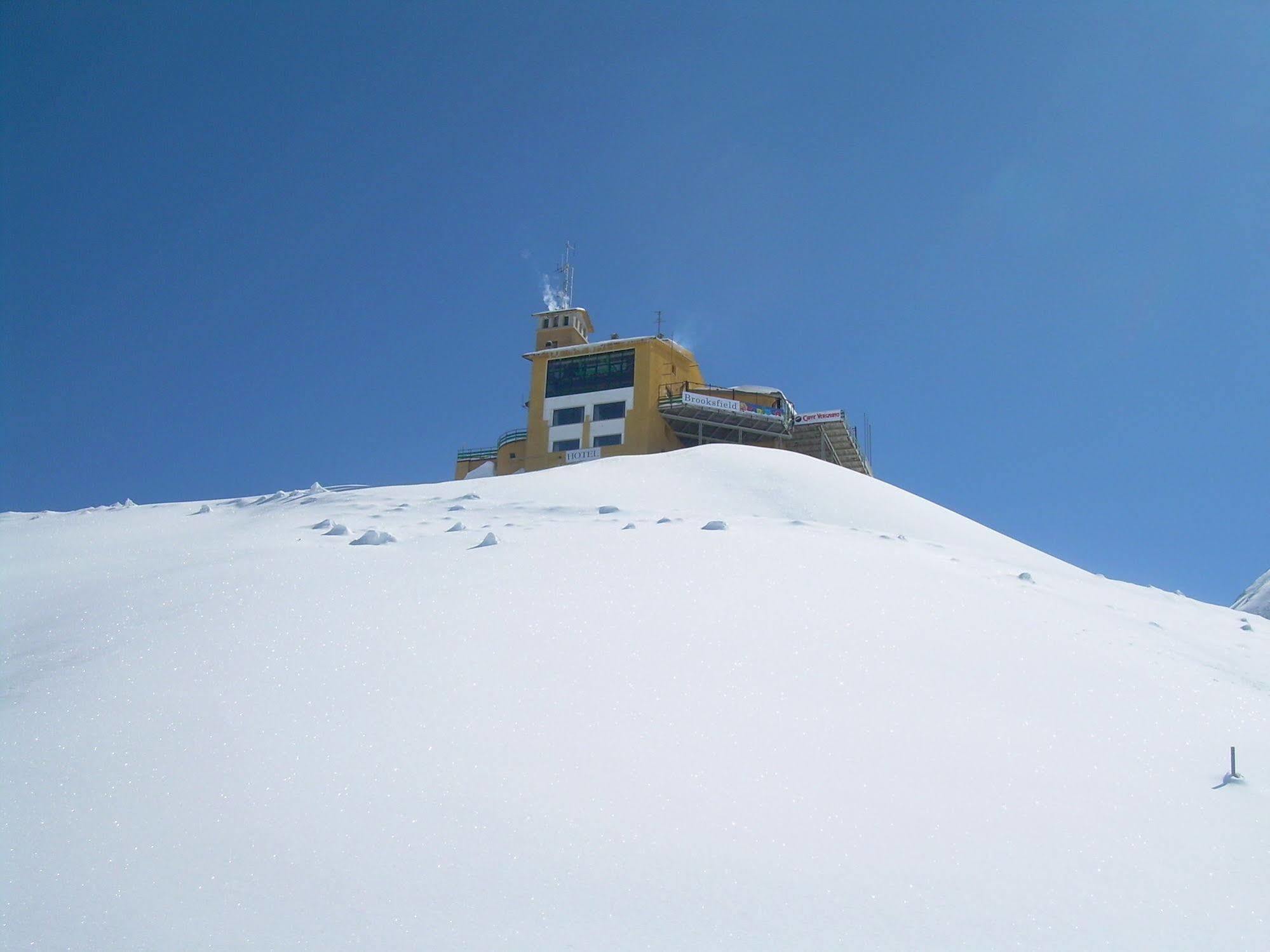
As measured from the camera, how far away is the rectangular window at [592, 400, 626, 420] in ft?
123

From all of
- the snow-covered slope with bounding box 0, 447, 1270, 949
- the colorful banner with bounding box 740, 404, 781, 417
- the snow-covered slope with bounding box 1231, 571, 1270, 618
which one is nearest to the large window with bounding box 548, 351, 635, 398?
the colorful banner with bounding box 740, 404, 781, 417

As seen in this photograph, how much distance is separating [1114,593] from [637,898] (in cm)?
917

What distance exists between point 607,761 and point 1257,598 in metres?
37.5

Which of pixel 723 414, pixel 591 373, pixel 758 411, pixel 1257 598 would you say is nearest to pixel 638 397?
pixel 591 373

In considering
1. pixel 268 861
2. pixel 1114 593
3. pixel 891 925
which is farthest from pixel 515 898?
pixel 1114 593

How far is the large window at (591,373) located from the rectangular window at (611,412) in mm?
730

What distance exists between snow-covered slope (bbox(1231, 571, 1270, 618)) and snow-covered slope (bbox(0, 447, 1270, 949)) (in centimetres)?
2882

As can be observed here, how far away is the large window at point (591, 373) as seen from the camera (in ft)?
125

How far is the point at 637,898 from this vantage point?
11.7 ft

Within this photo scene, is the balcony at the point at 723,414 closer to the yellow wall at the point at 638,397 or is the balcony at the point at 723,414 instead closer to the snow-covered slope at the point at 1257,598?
the yellow wall at the point at 638,397

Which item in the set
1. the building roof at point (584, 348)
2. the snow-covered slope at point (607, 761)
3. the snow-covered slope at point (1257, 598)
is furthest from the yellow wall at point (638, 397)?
the snow-covered slope at point (607, 761)

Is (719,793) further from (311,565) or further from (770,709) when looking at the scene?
(311,565)

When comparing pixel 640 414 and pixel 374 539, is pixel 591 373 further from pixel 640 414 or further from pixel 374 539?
pixel 374 539

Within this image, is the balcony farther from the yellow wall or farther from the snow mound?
the snow mound
